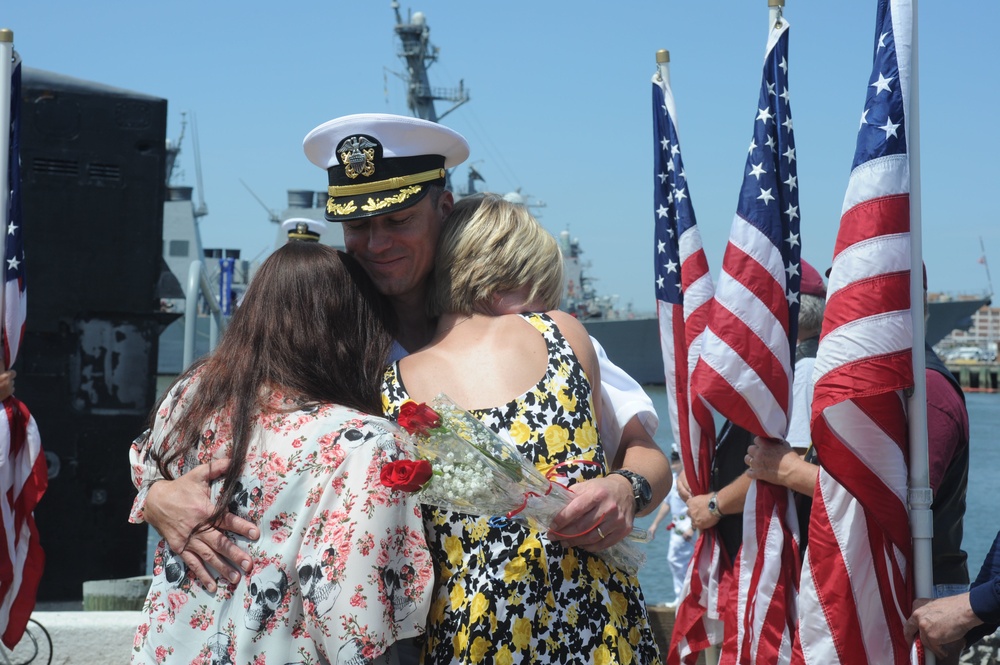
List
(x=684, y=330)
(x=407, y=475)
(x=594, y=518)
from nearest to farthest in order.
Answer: (x=407, y=475)
(x=594, y=518)
(x=684, y=330)

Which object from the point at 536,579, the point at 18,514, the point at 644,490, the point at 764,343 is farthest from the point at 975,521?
the point at 536,579

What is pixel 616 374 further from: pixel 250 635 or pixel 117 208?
pixel 117 208

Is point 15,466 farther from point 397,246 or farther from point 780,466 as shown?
point 780,466

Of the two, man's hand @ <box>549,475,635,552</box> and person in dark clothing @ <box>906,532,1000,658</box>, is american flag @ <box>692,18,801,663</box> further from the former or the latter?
man's hand @ <box>549,475,635,552</box>

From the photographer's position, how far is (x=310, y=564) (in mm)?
2301

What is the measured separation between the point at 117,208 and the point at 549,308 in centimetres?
418

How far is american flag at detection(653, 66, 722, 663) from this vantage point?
15.4 ft

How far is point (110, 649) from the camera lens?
5.06 meters

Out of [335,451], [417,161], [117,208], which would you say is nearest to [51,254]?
[117,208]

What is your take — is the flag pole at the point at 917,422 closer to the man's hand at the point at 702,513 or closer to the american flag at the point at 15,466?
the man's hand at the point at 702,513

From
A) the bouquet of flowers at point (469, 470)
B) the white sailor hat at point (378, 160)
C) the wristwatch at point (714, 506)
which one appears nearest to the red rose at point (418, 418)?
the bouquet of flowers at point (469, 470)

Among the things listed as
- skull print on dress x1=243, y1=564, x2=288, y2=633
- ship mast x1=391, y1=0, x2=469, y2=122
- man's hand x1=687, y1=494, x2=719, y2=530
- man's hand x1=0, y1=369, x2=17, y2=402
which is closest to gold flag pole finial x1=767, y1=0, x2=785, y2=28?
man's hand x1=687, y1=494, x2=719, y2=530

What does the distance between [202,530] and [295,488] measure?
0.24 meters

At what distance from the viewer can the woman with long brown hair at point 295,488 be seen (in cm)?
229
